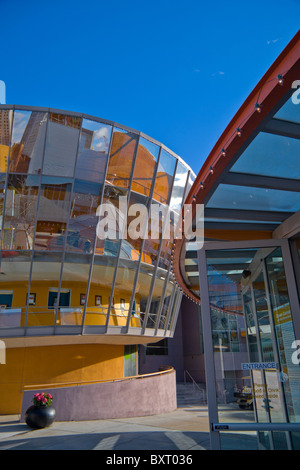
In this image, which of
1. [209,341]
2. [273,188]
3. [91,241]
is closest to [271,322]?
[209,341]

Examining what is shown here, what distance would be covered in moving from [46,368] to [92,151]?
466 inches

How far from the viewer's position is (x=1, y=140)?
17.5 meters

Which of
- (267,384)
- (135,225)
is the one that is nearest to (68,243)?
(135,225)

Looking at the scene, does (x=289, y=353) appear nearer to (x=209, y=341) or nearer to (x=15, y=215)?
(x=209, y=341)

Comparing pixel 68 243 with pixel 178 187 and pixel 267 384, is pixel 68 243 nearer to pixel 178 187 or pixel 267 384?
pixel 178 187

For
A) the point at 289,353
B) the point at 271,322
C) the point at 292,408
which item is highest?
the point at 271,322

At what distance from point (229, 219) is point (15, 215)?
13742 millimetres

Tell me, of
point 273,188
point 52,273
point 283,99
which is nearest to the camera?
point 283,99

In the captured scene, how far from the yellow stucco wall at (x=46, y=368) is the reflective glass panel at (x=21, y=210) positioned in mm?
6001

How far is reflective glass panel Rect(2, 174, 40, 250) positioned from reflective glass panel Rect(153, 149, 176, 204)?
679cm

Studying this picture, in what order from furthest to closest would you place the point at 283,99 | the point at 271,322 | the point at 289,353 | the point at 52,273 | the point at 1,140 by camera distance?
the point at 52,273 → the point at 1,140 → the point at 271,322 → the point at 289,353 → the point at 283,99

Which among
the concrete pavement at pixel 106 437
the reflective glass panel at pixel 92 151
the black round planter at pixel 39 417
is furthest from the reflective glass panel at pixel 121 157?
the concrete pavement at pixel 106 437

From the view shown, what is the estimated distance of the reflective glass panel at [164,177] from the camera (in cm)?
2041

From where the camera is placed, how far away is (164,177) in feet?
68.6
